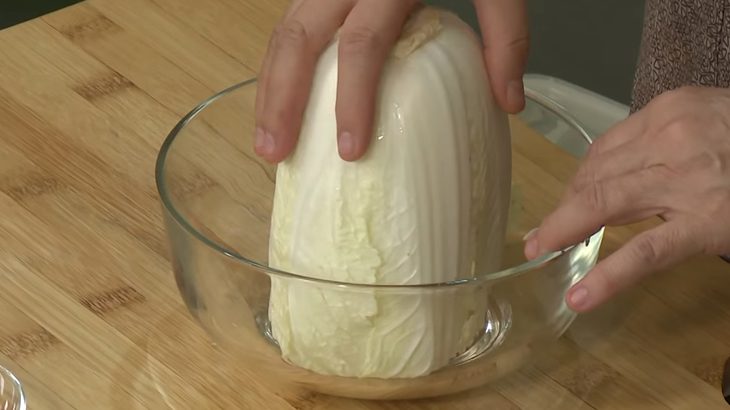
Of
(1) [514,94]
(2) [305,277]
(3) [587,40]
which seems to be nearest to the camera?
(2) [305,277]

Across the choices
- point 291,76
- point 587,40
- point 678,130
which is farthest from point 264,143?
point 587,40

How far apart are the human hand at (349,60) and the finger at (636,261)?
0.12m

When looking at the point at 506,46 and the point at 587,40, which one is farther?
the point at 587,40

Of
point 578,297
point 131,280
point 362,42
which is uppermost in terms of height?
point 362,42

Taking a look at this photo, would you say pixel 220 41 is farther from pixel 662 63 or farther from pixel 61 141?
pixel 662 63

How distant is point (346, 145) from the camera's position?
0.73m

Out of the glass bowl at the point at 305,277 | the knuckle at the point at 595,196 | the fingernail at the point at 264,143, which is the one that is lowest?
the glass bowl at the point at 305,277

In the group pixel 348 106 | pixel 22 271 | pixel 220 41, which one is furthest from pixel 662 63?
pixel 22 271

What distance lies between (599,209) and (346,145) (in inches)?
6.5

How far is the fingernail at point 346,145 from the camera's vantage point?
723 mm

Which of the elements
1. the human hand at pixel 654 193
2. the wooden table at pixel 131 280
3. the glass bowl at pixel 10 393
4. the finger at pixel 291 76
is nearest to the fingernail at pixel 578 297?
the human hand at pixel 654 193

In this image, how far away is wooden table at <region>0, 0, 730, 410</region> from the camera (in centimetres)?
80

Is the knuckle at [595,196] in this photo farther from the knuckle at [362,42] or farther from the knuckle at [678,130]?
the knuckle at [362,42]

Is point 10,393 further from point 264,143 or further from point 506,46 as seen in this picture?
point 506,46
